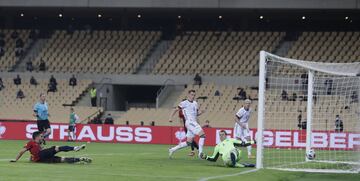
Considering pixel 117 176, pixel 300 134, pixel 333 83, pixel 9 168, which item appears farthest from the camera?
pixel 300 134

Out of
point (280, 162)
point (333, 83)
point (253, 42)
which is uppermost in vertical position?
point (253, 42)

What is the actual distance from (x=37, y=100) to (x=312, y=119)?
26.8 metres

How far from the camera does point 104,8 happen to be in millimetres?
54688

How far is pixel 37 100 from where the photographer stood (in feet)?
171

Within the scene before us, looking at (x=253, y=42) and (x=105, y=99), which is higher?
(x=253, y=42)

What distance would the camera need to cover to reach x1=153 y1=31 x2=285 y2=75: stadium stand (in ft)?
177

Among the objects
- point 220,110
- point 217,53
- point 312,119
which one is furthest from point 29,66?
point 312,119

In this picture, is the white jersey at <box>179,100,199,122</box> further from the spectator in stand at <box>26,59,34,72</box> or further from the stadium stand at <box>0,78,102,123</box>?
the spectator in stand at <box>26,59,34,72</box>

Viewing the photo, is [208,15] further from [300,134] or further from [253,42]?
[300,134]

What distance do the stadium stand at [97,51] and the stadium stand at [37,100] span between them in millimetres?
2257

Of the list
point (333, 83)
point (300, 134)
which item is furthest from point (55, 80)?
point (333, 83)

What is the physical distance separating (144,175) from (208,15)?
3963 centimetres

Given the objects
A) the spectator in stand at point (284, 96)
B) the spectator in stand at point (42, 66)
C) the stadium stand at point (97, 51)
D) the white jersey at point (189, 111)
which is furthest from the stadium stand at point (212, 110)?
the white jersey at point (189, 111)

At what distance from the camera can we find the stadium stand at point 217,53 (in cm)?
5381
